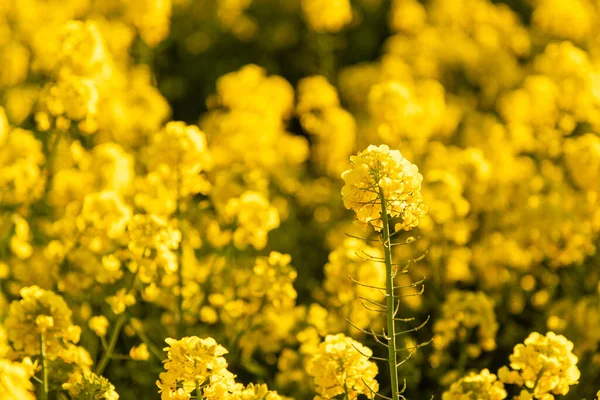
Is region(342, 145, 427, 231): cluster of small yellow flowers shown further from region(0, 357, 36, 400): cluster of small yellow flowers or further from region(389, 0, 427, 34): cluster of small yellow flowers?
region(389, 0, 427, 34): cluster of small yellow flowers

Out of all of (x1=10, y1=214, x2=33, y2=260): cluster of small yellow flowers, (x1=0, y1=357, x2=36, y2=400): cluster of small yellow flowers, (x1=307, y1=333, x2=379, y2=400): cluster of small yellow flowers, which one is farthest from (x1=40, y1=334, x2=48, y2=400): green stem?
(x1=10, y1=214, x2=33, y2=260): cluster of small yellow flowers

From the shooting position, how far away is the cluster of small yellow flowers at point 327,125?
8.38m

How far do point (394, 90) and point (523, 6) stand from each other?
7.21 meters

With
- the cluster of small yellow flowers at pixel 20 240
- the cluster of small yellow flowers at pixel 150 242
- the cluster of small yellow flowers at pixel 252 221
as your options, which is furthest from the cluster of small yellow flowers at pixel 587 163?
the cluster of small yellow flowers at pixel 20 240

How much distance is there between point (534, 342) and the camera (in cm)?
379

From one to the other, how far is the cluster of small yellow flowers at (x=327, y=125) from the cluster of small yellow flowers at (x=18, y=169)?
259 centimetres

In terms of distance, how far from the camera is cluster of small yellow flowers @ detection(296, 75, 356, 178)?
8.38 m

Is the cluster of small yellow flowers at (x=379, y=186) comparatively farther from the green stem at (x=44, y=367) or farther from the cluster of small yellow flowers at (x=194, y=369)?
the green stem at (x=44, y=367)

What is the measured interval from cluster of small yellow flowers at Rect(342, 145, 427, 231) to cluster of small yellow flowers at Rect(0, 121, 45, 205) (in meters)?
2.93

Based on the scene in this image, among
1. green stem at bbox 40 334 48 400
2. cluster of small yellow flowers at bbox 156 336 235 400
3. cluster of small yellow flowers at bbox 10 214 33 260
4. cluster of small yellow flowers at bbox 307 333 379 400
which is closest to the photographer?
cluster of small yellow flowers at bbox 156 336 235 400

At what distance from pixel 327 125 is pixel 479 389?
484 cm

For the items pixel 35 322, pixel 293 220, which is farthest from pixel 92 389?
pixel 293 220

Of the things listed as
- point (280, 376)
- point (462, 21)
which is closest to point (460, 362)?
point (280, 376)

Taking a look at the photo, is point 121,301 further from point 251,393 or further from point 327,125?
point 327,125
